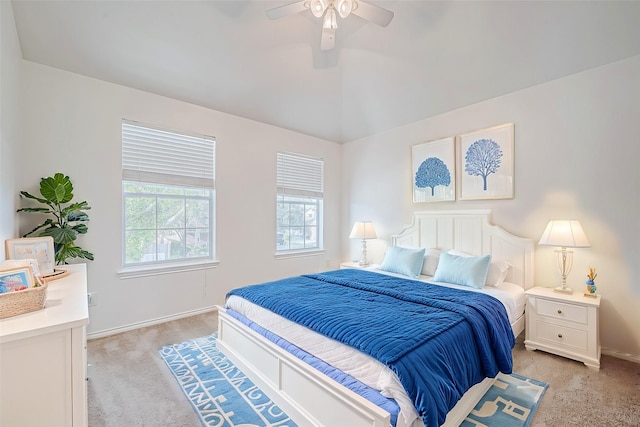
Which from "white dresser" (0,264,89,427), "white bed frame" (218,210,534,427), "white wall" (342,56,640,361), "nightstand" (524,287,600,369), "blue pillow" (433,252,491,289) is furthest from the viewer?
"blue pillow" (433,252,491,289)

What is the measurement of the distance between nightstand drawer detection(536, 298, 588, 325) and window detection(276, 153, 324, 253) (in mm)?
3215

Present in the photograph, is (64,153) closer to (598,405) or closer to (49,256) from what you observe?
(49,256)

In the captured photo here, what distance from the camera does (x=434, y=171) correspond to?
4.02 metres

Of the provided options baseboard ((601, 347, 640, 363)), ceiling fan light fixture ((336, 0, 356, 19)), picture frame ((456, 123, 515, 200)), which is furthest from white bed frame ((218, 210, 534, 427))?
ceiling fan light fixture ((336, 0, 356, 19))

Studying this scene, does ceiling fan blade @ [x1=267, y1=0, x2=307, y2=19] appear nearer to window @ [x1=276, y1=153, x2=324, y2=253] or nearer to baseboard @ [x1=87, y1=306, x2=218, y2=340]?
window @ [x1=276, y1=153, x2=324, y2=253]

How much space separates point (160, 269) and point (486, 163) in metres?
4.05

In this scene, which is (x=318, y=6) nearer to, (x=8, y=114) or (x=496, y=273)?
(x=8, y=114)

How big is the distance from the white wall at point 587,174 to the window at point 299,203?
2.31 metres

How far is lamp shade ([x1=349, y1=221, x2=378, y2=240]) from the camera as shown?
4512mm

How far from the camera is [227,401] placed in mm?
2039

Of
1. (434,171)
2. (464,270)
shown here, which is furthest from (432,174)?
(464,270)

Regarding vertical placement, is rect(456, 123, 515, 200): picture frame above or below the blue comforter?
above

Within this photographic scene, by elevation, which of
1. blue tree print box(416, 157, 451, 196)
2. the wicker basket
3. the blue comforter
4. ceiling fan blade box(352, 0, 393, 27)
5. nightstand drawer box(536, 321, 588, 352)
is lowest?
nightstand drawer box(536, 321, 588, 352)

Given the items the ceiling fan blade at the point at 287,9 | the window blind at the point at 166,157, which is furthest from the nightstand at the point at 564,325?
the window blind at the point at 166,157
